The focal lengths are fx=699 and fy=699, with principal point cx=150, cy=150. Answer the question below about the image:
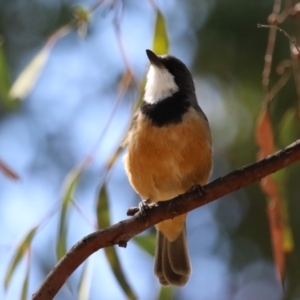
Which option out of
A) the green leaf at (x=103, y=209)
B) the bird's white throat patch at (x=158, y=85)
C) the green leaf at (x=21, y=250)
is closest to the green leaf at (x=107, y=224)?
the green leaf at (x=103, y=209)

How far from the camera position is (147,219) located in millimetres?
1897

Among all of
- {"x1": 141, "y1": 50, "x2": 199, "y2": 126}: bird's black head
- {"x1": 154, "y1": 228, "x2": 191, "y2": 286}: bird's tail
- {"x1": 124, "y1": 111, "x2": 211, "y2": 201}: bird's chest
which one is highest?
{"x1": 141, "y1": 50, "x2": 199, "y2": 126}: bird's black head

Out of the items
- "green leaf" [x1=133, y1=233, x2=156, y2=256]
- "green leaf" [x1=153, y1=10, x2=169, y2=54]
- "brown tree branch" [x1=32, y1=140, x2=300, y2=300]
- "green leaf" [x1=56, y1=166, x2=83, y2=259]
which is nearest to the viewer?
"brown tree branch" [x1=32, y1=140, x2=300, y2=300]

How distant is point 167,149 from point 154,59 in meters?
0.49

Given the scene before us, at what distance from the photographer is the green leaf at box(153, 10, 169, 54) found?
2.43 metres

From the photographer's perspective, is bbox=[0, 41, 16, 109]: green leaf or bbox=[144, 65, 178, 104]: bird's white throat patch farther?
bbox=[144, 65, 178, 104]: bird's white throat patch

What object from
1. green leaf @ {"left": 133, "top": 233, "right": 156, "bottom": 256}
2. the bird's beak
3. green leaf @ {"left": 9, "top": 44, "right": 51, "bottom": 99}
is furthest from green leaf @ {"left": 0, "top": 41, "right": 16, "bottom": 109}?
green leaf @ {"left": 133, "top": 233, "right": 156, "bottom": 256}

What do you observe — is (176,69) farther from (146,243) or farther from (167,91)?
(146,243)

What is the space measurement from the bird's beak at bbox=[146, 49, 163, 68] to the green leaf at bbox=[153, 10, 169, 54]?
116 millimetres

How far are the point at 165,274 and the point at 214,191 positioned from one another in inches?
37.8

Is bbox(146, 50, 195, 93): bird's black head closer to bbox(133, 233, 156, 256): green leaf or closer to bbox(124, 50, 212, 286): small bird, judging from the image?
bbox(124, 50, 212, 286): small bird

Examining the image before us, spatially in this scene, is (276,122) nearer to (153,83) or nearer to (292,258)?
(292,258)

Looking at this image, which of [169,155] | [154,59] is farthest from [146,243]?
[154,59]

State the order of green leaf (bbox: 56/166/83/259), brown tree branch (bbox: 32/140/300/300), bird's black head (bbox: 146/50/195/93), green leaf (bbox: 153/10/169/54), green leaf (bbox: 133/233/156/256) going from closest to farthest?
1. brown tree branch (bbox: 32/140/300/300)
2. green leaf (bbox: 56/166/83/259)
3. green leaf (bbox: 153/10/169/54)
4. green leaf (bbox: 133/233/156/256)
5. bird's black head (bbox: 146/50/195/93)
